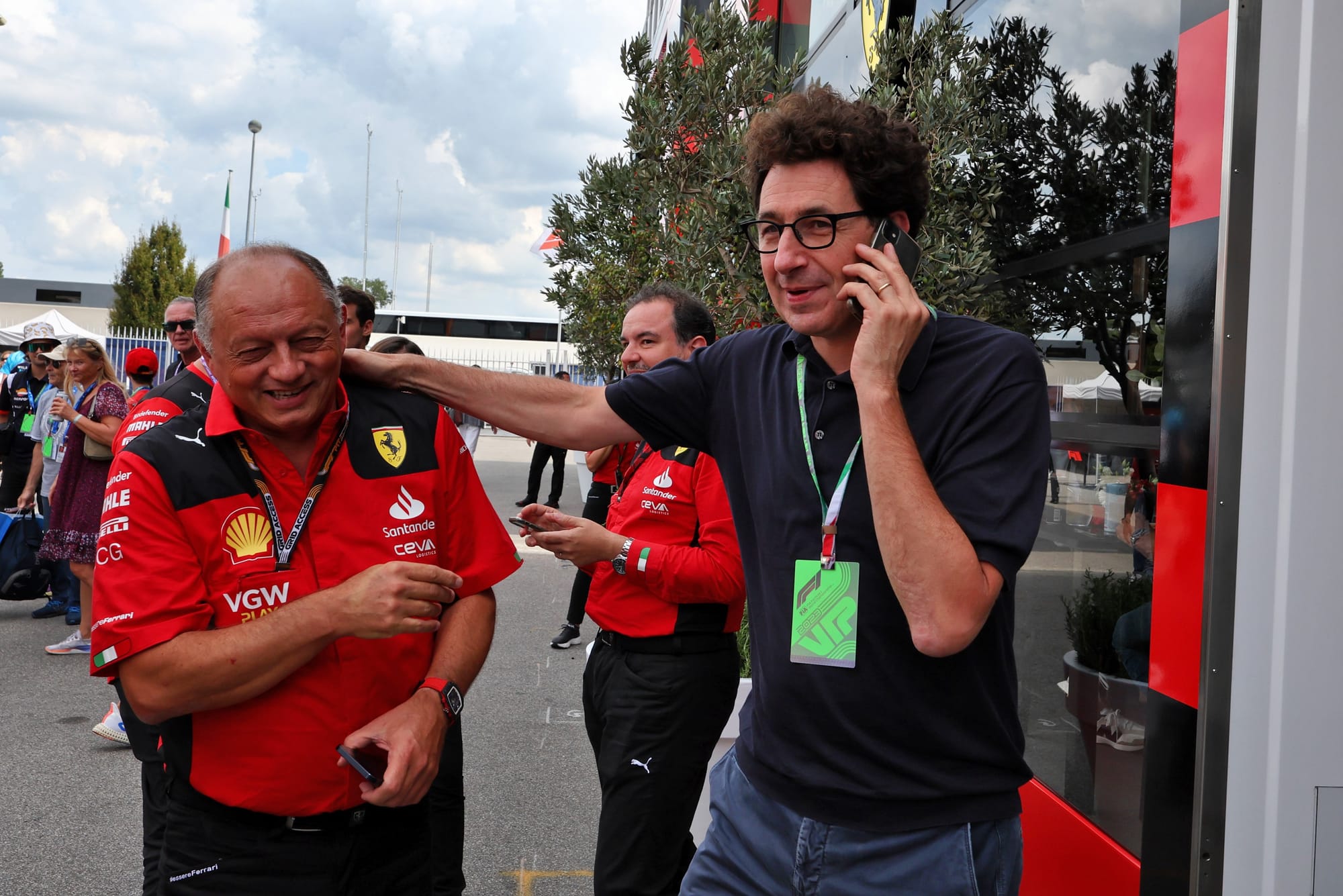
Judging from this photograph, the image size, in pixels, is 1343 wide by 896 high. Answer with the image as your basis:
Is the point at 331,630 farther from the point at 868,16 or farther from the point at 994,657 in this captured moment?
the point at 868,16

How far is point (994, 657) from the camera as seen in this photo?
1.71 meters

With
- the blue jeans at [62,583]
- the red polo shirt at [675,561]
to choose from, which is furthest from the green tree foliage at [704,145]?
the blue jeans at [62,583]

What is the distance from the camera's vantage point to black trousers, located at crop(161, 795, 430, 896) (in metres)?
1.95

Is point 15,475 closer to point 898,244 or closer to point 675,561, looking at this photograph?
point 675,561

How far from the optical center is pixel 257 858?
1957 millimetres

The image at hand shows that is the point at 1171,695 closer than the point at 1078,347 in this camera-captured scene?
Yes

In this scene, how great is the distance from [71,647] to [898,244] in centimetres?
744

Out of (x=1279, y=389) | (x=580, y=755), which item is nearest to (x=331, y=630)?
(x=1279, y=389)

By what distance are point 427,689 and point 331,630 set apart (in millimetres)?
284

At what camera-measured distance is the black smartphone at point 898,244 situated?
1.88m

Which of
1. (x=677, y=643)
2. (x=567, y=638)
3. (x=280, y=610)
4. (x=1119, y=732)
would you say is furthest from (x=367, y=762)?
(x=567, y=638)

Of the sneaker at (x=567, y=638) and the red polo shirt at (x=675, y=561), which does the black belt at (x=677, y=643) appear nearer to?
the red polo shirt at (x=675, y=561)

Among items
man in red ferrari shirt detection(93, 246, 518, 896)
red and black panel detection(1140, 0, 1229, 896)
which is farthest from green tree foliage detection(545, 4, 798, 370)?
man in red ferrari shirt detection(93, 246, 518, 896)

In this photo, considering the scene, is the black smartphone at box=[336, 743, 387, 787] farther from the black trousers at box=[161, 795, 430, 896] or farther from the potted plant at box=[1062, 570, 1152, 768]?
the potted plant at box=[1062, 570, 1152, 768]
